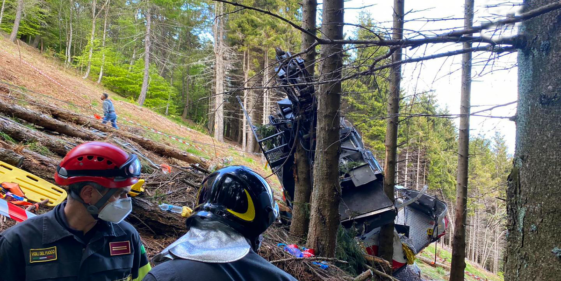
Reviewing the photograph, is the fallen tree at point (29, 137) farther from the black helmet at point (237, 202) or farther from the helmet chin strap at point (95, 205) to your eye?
the black helmet at point (237, 202)

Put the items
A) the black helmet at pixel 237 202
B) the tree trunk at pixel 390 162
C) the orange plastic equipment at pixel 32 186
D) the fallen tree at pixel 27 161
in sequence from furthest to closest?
the tree trunk at pixel 390 162, the fallen tree at pixel 27 161, the orange plastic equipment at pixel 32 186, the black helmet at pixel 237 202

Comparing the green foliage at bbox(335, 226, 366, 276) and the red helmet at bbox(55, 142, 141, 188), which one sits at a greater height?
the red helmet at bbox(55, 142, 141, 188)

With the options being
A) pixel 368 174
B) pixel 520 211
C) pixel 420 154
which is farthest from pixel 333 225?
pixel 420 154

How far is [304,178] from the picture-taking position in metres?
6.34

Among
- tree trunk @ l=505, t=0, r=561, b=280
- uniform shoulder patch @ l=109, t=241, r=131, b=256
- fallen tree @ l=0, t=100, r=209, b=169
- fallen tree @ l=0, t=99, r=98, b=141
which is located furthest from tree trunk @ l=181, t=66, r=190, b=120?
tree trunk @ l=505, t=0, r=561, b=280

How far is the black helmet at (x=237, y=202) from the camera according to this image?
1527 mm

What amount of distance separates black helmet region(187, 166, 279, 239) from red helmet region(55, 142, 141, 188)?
927 millimetres

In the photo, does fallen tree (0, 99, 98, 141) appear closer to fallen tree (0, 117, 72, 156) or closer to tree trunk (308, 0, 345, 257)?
fallen tree (0, 117, 72, 156)

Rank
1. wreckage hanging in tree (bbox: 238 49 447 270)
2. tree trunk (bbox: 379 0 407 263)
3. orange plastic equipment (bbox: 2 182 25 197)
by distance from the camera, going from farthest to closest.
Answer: tree trunk (bbox: 379 0 407 263), wreckage hanging in tree (bbox: 238 49 447 270), orange plastic equipment (bbox: 2 182 25 197)

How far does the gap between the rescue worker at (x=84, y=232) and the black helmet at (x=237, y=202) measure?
943 mm

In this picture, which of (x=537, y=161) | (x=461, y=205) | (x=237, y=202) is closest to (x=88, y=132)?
(x=237, y=202)

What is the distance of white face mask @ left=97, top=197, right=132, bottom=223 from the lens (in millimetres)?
2219

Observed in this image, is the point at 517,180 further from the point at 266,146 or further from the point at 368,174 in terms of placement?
the point at 266,146

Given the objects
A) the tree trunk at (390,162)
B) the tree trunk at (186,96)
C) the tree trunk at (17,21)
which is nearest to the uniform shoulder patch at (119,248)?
the tree trunk at (390,162)
